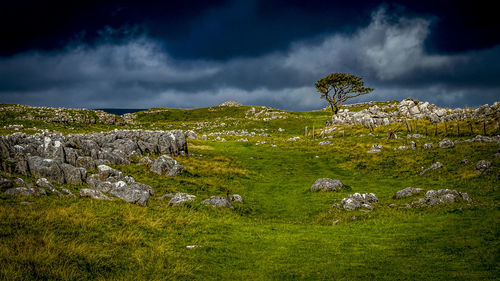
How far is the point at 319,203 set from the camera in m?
29.0

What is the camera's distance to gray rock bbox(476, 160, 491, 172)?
98.0 feet

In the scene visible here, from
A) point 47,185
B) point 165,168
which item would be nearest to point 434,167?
point 165,168

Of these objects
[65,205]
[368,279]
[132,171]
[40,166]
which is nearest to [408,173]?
[368,279]

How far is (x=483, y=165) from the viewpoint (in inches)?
1193

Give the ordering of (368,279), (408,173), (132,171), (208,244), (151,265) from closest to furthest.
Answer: (368,279), (151,265), (208,244), (132,171), (408,173)

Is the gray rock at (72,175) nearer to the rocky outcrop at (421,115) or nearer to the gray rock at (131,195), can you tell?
the gray rock at (131,195)

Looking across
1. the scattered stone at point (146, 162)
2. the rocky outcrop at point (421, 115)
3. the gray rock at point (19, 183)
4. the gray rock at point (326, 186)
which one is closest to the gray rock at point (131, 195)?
the gray rock at point (19, 183)

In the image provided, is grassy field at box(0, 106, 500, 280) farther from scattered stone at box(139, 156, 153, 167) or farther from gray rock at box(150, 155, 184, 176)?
scattered stone at box(139, 156, 153, 167)

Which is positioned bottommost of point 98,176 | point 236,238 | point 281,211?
point 281,211

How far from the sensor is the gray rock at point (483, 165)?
98.0 feet

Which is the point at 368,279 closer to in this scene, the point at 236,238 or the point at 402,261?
the point at 402,261

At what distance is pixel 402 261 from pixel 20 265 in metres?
15.6

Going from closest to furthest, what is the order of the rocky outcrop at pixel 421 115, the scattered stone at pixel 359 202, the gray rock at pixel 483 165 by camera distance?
the scattered stone at pixel 359 202
the gray rock at pixel 483 165
the rocky outcrop at pixel 421 115

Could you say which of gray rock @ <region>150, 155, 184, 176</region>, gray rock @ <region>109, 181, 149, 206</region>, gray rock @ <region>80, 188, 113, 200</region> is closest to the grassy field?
gray rock @ <region>80, 188, 113, 200</region>
